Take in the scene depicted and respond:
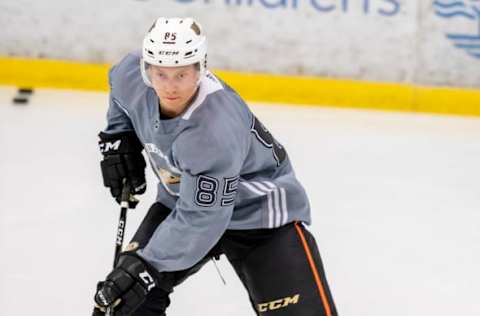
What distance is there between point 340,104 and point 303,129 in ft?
1.73

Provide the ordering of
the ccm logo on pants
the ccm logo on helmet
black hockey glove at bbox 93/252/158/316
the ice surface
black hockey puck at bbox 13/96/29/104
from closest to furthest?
the ccm logo on helmet < black hockey glove at bbox 93/252/158/316 < the ccm logo on pants < the ice surface < black hockey puck at bbox 13/96/29/104

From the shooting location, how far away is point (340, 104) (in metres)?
5.96

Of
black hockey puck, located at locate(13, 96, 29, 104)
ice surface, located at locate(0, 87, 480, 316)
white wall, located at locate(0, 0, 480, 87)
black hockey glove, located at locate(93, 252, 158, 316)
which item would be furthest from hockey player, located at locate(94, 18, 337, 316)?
white wall, located at locate(0, 0, 480, 87)

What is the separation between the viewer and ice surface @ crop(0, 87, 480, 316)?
3.72 meters

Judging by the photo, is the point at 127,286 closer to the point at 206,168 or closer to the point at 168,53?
the point at 206,168

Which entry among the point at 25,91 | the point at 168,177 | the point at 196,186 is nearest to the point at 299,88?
the point at 25,91

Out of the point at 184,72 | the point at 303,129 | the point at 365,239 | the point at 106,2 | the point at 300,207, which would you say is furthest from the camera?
the point at 106,2

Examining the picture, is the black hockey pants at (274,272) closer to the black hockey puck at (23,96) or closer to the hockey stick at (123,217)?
the hockey stick at (123,217)

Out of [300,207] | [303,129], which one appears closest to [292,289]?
[300,207]

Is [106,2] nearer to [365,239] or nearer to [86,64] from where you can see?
[86,64]

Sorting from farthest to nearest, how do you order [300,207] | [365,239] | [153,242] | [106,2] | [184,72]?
[106,2], [365,239], [300,207], [153,242], [184,72]

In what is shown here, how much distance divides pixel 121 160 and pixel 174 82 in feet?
1.98

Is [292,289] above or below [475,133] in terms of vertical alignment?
Result: above

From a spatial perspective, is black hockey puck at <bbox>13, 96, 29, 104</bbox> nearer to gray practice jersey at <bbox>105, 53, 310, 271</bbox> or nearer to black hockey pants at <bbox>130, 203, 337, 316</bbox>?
gray practice jersey at <bbox>105, 53, 310, 271</bbox>
